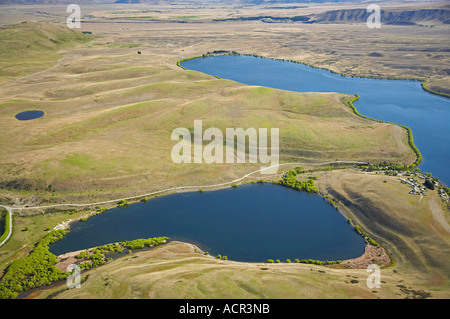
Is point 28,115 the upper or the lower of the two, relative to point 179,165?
upper

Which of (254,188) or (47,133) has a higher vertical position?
(47,133)

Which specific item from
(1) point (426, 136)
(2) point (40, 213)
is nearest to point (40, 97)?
(2) point (40, 213)

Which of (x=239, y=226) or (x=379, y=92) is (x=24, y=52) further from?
(x=379, y=92)

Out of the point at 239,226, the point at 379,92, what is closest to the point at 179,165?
the point at 239,226

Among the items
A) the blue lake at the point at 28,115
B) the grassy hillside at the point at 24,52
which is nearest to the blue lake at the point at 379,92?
the grassy hillside at the point at 24,52

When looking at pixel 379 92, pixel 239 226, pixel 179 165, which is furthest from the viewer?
pixel 379 92

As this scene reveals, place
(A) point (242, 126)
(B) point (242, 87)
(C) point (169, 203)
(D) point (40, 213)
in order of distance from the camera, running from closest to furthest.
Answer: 1. (D) point (40, 213)
2. (C) point (169, 203)
3. (A) point (242, 126)
4. (B) point (242, 87)

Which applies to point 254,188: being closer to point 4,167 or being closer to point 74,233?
point 74,233
